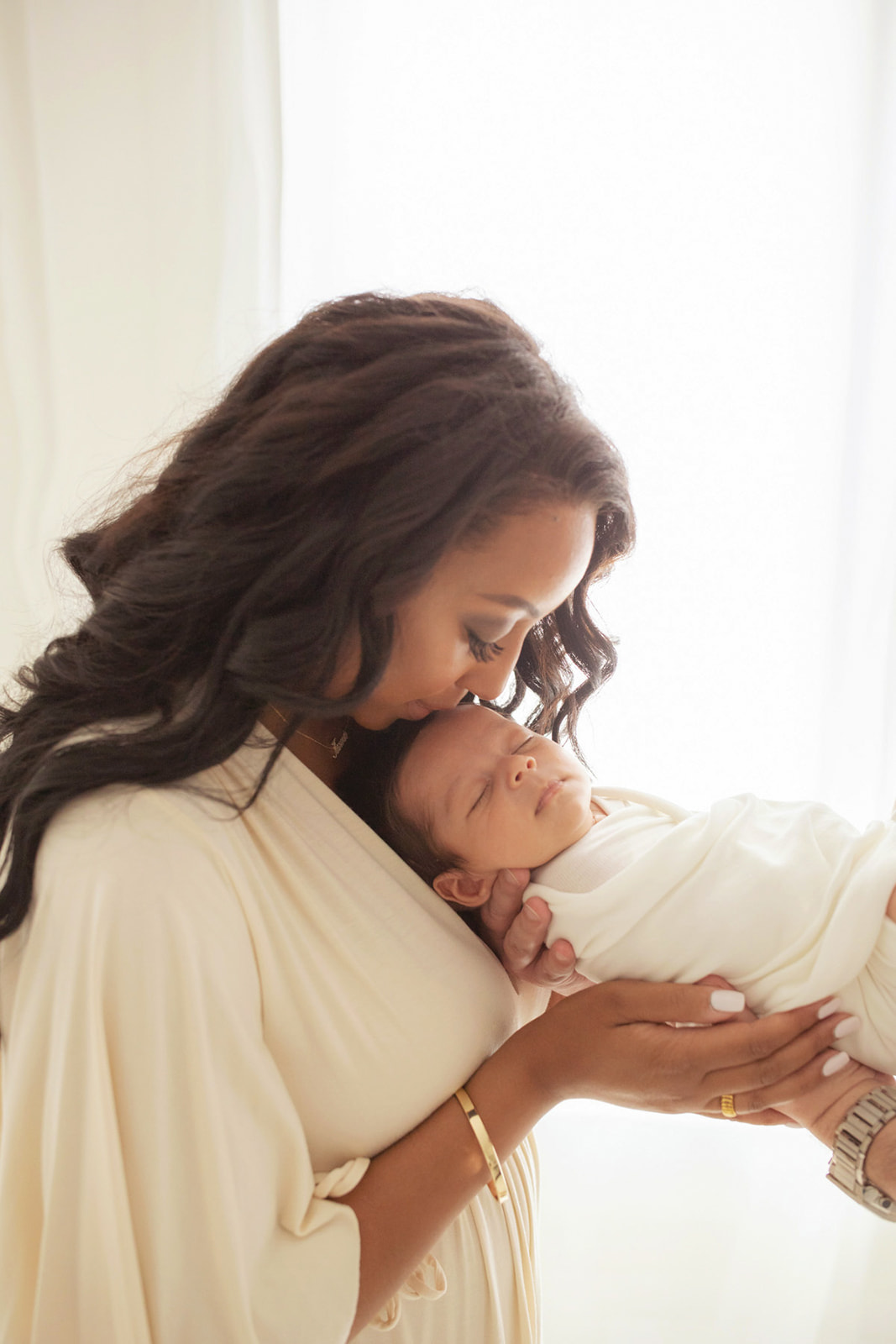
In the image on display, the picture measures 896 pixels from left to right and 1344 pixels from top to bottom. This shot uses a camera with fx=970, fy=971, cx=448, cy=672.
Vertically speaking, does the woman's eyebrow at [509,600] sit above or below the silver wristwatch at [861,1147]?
above

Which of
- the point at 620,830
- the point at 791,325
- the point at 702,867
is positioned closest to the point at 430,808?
the point at 620,830

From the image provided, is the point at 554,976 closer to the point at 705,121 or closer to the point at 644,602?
the point at 644,602

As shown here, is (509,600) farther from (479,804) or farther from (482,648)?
(479,804)

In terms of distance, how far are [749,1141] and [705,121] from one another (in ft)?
7.16

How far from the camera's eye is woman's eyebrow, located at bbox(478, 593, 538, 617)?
112 cm

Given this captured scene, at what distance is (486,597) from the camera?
43.9 inches

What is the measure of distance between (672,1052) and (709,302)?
150 centimetres

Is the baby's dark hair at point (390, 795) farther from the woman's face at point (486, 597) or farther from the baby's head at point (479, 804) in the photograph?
the woman's face at point (486, 597)

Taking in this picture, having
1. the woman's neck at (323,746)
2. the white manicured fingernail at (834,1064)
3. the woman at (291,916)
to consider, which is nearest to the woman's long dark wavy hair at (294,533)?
the woman at (291,916)

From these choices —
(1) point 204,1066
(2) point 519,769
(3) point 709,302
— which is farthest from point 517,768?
(3) point 709,302

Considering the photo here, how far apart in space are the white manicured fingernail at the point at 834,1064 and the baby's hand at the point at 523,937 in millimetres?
327

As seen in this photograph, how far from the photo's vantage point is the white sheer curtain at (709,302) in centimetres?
192

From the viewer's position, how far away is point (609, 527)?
1374 mm

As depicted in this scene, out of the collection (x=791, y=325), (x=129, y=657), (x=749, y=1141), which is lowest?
(x=749, y=1141)
